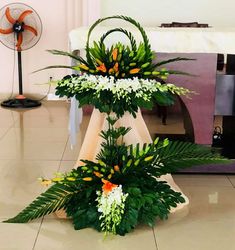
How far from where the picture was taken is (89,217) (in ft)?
6.61

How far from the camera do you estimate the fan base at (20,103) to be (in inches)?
202

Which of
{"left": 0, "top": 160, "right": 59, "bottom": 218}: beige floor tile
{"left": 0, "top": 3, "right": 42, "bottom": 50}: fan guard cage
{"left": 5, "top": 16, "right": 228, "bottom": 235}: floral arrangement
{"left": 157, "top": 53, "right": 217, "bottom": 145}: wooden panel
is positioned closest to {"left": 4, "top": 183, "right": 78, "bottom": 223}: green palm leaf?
{"left": 5, "top": 16, "right": 228, "bottom": 235}: floral arrangement

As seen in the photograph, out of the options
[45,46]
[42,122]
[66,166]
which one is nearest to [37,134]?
[42,122]

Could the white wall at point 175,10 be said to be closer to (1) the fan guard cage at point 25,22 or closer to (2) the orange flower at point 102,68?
(1) the fan guard cage at point 25,22

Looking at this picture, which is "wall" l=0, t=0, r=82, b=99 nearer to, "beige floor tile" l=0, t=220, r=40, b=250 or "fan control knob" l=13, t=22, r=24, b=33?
"fan control knob" l=13, t=22, r=24, b=33

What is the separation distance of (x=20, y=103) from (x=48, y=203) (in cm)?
328

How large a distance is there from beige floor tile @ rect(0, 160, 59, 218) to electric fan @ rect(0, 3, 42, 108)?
7.26 ft

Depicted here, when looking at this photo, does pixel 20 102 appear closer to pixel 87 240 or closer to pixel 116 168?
pixel 116 168

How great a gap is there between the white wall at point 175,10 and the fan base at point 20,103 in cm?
136

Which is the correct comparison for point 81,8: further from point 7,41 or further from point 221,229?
point 221,229

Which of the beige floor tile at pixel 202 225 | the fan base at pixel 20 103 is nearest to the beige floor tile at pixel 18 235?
the beige floor tile at pixel 202 225

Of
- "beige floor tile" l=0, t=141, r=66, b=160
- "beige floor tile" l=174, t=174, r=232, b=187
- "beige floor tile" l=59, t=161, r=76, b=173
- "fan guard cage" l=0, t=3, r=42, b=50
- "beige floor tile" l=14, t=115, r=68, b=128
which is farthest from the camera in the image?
"fan guard cage" l=0, t=3, r=42, b=50

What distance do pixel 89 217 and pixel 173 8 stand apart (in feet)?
12.9

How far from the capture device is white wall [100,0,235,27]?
5.36m
